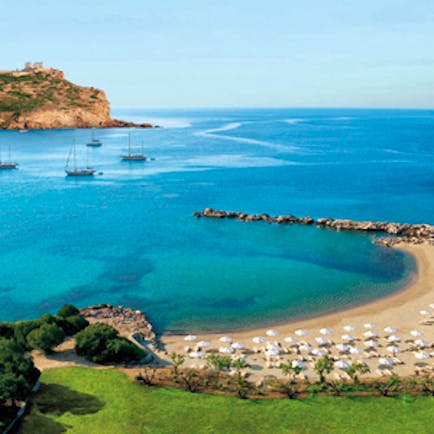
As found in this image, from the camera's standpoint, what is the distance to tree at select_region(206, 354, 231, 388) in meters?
33.1

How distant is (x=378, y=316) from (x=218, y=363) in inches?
798

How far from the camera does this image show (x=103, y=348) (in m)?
36.0

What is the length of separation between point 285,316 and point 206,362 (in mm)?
12454

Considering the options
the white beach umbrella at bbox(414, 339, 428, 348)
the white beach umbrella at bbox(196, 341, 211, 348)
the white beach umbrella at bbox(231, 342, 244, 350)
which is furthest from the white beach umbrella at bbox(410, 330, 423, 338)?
the white beach umbrella at bbox(196, 341, 211, 348)

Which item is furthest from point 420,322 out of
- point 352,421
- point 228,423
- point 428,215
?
point 428,215

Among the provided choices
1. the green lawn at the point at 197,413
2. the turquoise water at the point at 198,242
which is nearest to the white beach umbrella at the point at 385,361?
the green lawn at the point at 197,413

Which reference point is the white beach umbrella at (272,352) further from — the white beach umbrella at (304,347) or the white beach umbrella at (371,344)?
the white beach umbrella at (371,344)

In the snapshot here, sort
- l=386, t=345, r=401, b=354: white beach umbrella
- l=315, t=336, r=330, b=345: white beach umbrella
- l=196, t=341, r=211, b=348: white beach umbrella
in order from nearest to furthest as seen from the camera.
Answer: l=386, t=345, r=401, b=354: white beach umbrella
l=196, t=341, r=211, b=348: white beach umbrella
l=315, t=336, r=330, b=345: white beach umbrella

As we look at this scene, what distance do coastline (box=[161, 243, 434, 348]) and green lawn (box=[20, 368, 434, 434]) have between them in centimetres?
990

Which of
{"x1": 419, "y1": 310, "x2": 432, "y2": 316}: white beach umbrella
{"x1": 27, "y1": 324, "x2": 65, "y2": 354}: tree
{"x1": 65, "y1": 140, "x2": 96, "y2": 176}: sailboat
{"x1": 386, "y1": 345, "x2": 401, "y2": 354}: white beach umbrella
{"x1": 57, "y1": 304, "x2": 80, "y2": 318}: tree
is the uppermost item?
{"x1": 65, "y1": 140, "x2": 96, "y2": 176}: sailboat

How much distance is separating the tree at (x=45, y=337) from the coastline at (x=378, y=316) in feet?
30.0

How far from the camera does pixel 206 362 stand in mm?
36906

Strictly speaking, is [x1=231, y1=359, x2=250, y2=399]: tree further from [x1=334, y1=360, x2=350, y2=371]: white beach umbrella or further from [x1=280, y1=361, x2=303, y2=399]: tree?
→ [x1=334, y1=360, x2=350, y2=371]: white beach umbrella

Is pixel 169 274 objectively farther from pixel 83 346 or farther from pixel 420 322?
pixel 420 322
